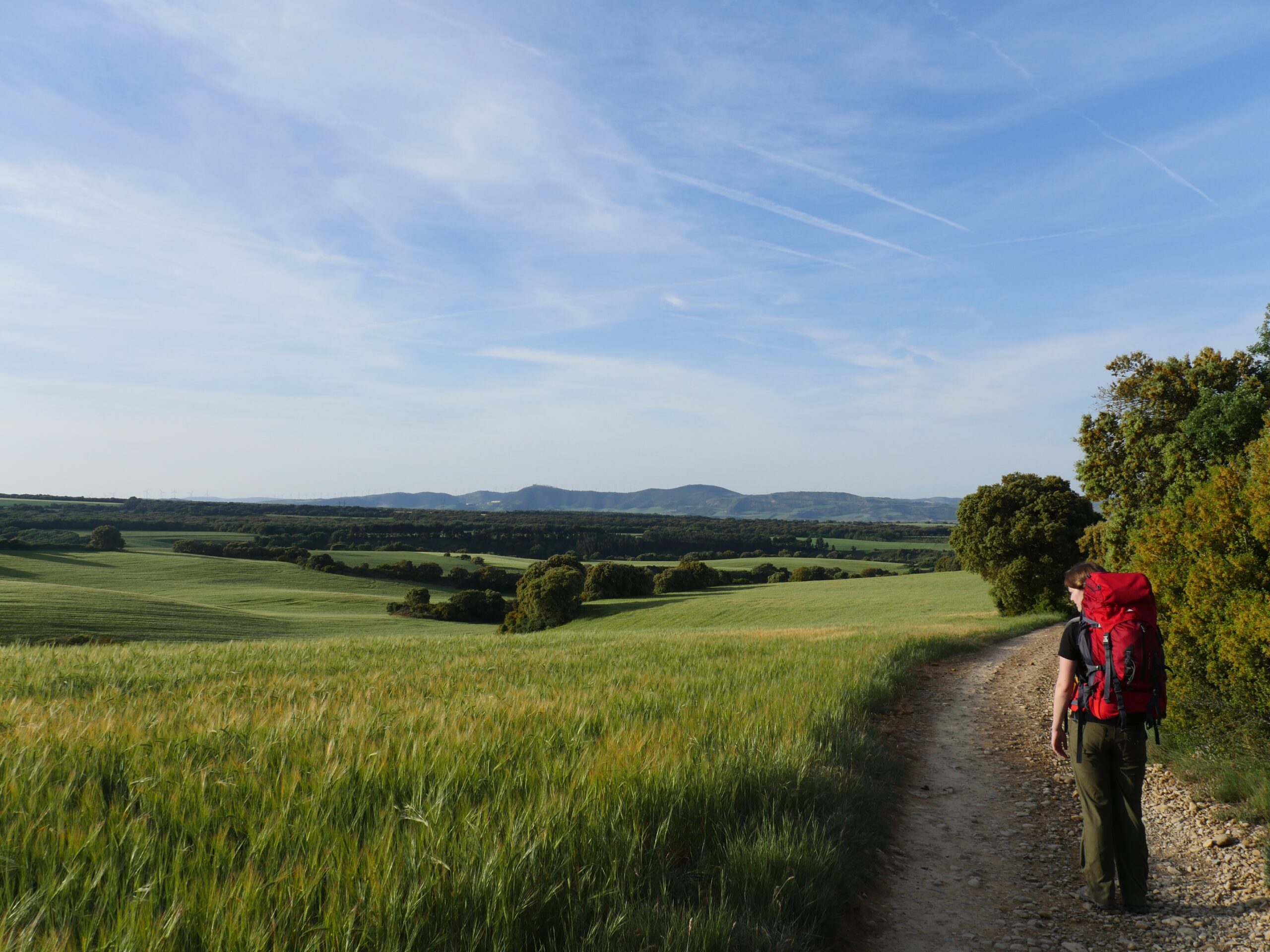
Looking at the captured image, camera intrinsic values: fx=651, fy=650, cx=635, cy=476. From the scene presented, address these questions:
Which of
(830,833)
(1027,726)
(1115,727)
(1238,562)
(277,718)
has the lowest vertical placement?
(1027,726)

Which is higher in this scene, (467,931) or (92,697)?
(467,931)

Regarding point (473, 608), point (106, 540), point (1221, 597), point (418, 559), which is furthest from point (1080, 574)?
point (106, 540)

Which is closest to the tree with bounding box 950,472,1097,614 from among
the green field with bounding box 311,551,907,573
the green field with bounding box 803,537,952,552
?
the green field with bounding box 311,551,907,573

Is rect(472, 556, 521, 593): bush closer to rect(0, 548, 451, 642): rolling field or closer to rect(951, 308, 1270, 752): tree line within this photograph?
rect(0, 548, 451, 642): rolling field

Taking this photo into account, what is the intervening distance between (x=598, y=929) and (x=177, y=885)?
1807mm

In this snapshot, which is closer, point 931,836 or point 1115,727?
point 1115,727

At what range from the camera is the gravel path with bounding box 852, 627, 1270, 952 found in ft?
13.8

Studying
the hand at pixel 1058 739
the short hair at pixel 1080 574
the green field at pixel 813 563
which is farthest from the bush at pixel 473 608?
the short hair at pixel 1080 574

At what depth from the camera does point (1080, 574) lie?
526 centimetres

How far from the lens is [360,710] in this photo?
6602 millimetres

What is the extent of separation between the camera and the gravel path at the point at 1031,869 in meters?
4.21

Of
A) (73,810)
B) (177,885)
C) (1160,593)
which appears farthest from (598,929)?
(1160,593)

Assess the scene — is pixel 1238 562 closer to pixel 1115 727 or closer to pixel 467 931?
pixel 1115 727

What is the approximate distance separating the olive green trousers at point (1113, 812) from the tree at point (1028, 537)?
33255 mm
